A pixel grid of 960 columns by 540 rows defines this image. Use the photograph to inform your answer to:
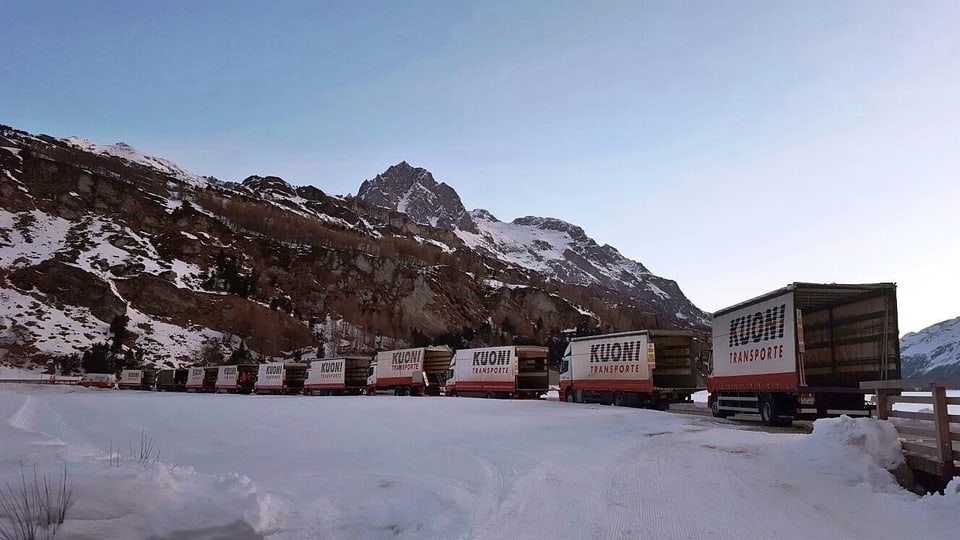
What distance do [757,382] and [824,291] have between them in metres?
3.44

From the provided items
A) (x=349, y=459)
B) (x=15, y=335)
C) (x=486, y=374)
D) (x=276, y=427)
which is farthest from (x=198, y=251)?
(x=349, y=459)

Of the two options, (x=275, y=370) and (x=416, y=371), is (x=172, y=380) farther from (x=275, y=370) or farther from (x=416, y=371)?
(x=416, y=371)

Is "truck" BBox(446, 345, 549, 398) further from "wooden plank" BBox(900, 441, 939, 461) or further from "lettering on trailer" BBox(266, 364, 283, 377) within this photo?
"wooden plank" BBox(900, 441, 939, 461)

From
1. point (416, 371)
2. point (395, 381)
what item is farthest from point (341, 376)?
point (416, 371)

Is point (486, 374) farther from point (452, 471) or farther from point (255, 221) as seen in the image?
point (255, 221)

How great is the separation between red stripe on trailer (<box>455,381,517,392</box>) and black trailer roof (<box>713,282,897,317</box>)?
19744 mm

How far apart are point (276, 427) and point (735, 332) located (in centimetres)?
1447

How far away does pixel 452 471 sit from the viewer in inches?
406

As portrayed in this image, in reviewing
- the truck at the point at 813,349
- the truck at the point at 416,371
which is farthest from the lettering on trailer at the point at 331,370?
the truck at the point at 813,349

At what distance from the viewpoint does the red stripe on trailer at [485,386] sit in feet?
119

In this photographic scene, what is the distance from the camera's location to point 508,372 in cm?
3628

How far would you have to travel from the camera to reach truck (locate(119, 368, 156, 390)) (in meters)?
66.8

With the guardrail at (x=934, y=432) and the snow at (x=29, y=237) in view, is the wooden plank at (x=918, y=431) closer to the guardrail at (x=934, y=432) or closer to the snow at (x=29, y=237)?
the guardrail at (x=934, y=432)

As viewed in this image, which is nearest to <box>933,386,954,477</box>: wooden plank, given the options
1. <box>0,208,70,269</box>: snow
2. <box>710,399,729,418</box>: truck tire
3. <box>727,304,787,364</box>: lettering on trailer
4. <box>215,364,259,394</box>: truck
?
<box>727,304,787,364</box>: lettering on trailer
